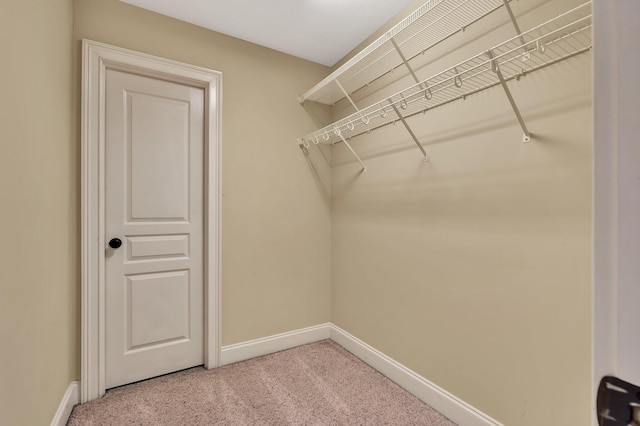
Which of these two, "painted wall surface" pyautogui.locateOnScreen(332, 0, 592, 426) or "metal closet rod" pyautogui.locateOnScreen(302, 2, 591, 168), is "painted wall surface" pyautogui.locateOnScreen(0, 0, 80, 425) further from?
"painted wall surface" pyautogui.locateOnScreen(332, 0, 592, 426)

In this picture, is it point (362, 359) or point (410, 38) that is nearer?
point (410, 38)

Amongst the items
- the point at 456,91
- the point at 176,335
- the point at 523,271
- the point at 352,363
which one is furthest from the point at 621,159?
the point at 176,335

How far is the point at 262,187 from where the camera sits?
2400mm

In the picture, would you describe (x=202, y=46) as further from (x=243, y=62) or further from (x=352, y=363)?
(x=352, y=363)

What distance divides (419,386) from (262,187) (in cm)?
177

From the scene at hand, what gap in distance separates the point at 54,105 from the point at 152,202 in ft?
2.46

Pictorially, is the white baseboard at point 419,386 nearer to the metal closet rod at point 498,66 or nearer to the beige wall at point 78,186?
the beige wall at point 78,186

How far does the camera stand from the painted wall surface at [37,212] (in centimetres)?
101

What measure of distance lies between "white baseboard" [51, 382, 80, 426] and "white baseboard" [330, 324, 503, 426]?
5.94ft

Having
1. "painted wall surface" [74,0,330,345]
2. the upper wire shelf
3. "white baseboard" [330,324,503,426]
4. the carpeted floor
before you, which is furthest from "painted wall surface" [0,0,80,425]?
"white baseboard" [330,324,503,426]

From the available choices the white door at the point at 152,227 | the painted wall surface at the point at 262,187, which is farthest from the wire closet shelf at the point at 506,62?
the white door at the point at 152,227

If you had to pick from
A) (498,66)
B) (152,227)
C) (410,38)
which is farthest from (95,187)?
(498,66)

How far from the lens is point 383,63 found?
2.07 meters

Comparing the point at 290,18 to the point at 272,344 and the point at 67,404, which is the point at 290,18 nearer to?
the point at 272,344
